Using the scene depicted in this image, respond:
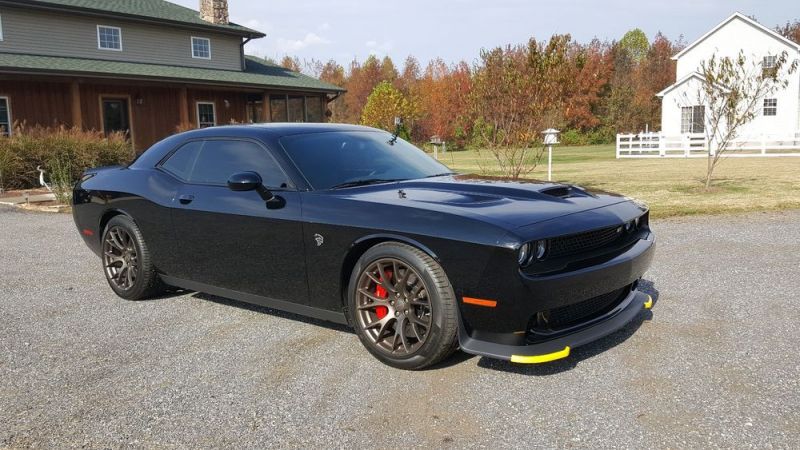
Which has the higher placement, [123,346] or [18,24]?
[18,24]

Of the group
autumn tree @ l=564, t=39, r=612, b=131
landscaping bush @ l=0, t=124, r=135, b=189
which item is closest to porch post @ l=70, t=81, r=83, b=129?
landscaping bush @ l=0, t=124, r=135, b=189

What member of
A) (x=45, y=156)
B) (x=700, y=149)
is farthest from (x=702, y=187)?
(x=700, y=149)

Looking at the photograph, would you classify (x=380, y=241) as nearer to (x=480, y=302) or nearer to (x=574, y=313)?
(x=480, y=302)

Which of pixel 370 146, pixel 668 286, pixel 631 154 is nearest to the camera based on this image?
pixel 370 146

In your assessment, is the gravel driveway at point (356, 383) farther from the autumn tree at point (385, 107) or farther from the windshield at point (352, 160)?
the autumn tree at point (385, 107)

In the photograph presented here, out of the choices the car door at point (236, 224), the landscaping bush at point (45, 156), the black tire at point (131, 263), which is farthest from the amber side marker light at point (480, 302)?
the landscaping bush at point (45, 156)

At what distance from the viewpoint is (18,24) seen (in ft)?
69.1

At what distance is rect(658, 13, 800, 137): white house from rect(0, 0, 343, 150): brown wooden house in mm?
19834

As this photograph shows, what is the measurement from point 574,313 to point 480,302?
639mm

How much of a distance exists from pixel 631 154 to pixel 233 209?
2994 centimetres

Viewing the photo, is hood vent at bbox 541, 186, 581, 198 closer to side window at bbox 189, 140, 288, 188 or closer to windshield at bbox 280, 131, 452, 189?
windshield at bbox 280, 131, 452, 189

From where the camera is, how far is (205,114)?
2680 cm

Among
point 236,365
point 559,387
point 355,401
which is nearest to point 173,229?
point 236,365

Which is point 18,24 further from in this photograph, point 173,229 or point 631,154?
point 631,154
